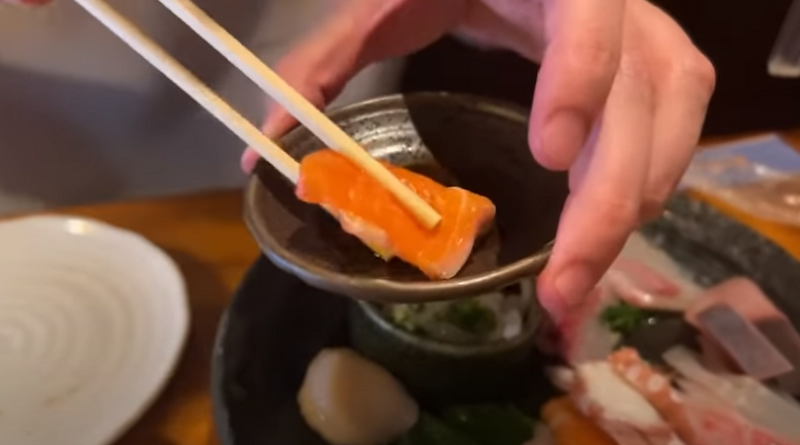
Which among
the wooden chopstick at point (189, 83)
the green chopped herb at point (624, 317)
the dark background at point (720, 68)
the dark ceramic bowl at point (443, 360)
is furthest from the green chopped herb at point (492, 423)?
the dark background at point (720, 68)

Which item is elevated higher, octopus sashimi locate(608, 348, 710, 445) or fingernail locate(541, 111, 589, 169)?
fingernail locate(541, 111, 589, 169)

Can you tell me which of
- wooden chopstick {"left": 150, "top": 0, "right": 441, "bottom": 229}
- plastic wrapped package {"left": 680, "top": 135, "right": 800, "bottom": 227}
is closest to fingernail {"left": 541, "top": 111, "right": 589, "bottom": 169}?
wooden chopstick {"left": 150, "top": 0, "right": 441, "bottom": 229}

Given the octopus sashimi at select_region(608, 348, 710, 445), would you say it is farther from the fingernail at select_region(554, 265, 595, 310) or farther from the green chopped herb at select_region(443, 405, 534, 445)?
the fingernail at select_region(554, 265, 595, 310)

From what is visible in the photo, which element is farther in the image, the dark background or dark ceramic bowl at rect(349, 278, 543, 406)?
the dark background

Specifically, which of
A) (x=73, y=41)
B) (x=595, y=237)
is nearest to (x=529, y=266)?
(x=595, y=237)

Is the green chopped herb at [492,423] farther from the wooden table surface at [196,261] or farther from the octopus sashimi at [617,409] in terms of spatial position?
the wooden table surface at [196,261]

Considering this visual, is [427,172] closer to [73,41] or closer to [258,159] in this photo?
[258,159]

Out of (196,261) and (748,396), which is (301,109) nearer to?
(196,261)
